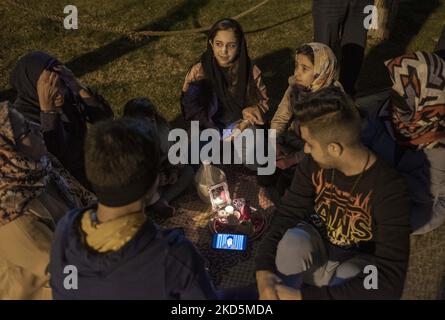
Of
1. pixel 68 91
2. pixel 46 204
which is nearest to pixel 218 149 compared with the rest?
pixel 68 91

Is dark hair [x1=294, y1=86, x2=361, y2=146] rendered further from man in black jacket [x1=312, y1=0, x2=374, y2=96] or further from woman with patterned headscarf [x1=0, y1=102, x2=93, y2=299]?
man in black jacket [x1=312, y1=0, x2=374, y2=96]

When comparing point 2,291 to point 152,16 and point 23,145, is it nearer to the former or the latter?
point 23,145

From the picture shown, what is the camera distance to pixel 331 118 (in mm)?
2539

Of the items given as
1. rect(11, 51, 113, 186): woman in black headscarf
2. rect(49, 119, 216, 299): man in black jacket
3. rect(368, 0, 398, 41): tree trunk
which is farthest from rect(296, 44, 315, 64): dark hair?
rect(368, 0, 398, 41): tree trunk

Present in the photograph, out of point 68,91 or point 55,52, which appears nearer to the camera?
point 68,91

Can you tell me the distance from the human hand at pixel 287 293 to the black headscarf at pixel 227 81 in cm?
234

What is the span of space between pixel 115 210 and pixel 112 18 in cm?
623

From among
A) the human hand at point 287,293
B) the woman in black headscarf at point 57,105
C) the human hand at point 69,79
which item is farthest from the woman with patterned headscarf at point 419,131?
the human hand at point 69,79

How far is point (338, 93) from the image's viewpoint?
2.67 metres

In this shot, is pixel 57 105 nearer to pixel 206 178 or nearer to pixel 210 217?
pixel 206 178

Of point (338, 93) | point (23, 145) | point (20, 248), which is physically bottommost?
point (20, 248)

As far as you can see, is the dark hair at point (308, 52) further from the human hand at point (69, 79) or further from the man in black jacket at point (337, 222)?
the human hand at point (69, 79)

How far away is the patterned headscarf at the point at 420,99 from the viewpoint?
296 cm

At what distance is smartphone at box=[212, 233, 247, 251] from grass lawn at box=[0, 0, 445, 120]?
7.05ft
